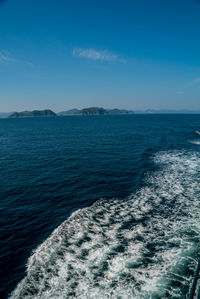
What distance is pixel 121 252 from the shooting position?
12.5 m

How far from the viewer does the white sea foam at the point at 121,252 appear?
995cm

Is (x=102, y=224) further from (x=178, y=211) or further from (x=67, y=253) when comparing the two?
(x=178, y=211)

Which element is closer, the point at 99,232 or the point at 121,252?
the point at 121,252

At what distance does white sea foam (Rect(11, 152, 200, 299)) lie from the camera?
32.6ft

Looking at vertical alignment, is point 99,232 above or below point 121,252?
above

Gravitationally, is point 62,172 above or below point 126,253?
above

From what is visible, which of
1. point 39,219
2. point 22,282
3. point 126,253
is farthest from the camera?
point 39,219

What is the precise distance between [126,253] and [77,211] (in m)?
7.32

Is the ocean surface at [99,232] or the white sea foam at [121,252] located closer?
the white sea foam at [121,252]

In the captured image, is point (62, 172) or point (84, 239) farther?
point (62, 172)

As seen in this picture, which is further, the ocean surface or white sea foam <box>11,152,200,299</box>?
the ocean surface

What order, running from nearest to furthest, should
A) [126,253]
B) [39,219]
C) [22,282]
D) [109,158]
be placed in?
[22,282] < [126,253] < [39,219] < [109,158]

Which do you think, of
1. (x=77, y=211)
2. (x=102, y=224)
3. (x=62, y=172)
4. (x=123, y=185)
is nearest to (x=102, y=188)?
(x=123, y=185)

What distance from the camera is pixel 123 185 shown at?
79.0 feet
